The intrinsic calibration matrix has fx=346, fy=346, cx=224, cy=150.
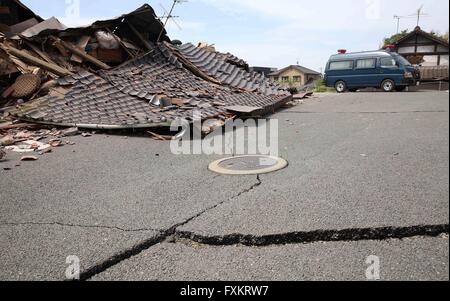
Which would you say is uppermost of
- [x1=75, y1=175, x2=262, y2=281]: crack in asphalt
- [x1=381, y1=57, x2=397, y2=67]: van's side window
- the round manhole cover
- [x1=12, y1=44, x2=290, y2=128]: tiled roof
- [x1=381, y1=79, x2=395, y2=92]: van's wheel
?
[x1=381, y1=57, x2=397, y2=67]: van's side window

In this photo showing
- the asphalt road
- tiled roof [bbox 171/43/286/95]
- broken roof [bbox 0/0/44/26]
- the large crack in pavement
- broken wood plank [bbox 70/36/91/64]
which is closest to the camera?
the asphalt road

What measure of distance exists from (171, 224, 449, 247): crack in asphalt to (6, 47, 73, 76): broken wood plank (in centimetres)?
935

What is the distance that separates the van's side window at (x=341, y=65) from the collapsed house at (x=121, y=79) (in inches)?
249

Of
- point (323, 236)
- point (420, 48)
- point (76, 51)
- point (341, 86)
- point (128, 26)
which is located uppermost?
point (420, 48)

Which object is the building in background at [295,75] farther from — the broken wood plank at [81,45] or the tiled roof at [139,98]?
the broken wood plank at [81,45]

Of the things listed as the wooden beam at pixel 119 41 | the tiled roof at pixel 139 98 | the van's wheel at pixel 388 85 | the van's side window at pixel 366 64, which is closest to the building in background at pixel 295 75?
the van's side window at pixel 366 64

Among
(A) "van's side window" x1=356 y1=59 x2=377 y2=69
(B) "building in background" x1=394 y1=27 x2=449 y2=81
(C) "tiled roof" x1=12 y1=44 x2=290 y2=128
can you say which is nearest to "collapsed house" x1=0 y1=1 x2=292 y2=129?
(C) "tiled roof" x1=12 y1=44 x2=290 y2=128

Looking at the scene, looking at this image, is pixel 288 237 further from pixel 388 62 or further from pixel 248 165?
pixel 388 62

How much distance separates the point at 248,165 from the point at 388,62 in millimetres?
15203

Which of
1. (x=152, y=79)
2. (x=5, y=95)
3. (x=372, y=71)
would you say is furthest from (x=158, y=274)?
(x=372, y=71)

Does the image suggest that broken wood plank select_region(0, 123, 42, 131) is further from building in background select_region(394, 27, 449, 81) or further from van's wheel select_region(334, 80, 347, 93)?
building in background select_region(394, 27, 449, 81)

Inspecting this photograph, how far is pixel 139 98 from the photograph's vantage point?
921 cm

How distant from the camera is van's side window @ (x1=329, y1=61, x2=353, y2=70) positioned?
61.8 feet

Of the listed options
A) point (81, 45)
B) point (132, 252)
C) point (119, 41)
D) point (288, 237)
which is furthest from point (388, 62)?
point (132, 252)
